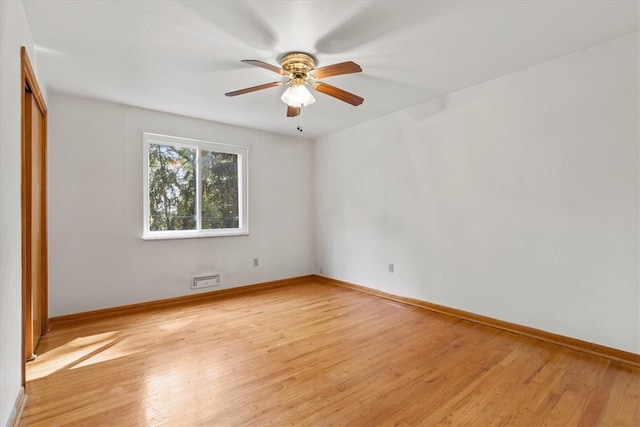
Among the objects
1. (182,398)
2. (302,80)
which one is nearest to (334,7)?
(302,80)

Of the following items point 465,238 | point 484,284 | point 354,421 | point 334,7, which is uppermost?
point 334,7

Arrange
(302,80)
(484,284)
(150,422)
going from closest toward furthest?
(150,422), (302,80), (484,284)

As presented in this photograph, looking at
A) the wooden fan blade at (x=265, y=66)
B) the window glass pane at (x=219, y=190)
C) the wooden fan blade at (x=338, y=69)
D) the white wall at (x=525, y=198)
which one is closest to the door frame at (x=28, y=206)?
the wooden fan blade at (x=265, y=66)

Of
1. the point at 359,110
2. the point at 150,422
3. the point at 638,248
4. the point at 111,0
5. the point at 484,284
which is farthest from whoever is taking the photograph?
the point at 359,110

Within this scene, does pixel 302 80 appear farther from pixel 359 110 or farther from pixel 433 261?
pixel 433 261

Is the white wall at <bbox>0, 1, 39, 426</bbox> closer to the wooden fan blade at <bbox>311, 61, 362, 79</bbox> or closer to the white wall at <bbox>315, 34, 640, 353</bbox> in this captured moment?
the wooden fan blade at <bbox>311, 61, 362, 79</bbox>

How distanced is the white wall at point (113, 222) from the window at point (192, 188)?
0.10 meters

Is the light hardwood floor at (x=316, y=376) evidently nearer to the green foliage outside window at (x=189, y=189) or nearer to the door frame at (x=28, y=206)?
the door frame at (x=28, y=206)

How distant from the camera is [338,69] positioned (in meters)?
2.19

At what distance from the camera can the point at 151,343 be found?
8.77 feet

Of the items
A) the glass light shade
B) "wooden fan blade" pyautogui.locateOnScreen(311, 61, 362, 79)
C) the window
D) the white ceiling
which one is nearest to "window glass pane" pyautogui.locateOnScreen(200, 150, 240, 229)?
the window

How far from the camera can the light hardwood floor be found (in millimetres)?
1707

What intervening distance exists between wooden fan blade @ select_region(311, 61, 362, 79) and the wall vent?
3036 mm

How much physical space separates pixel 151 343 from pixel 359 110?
3394 millimetres
